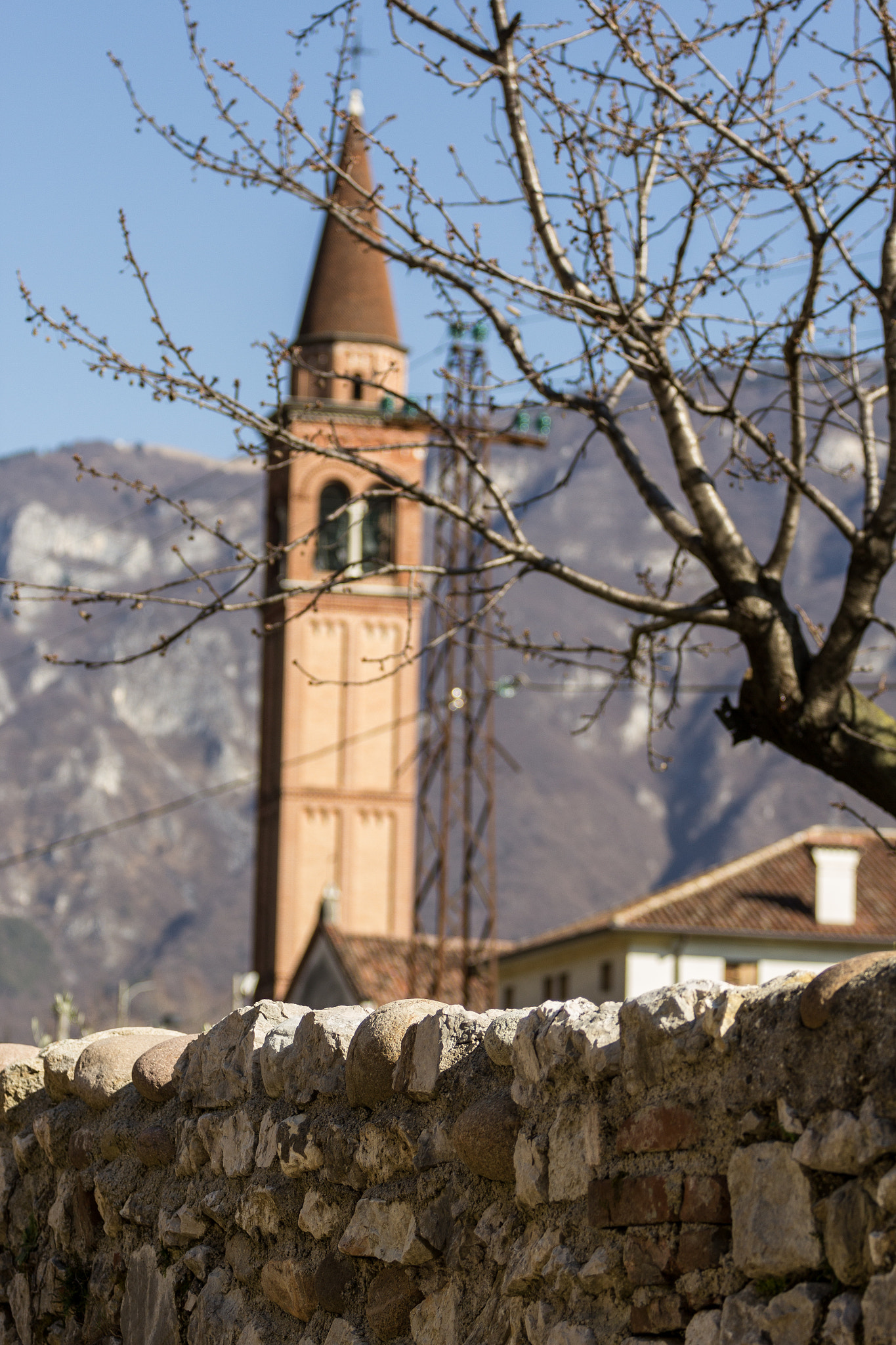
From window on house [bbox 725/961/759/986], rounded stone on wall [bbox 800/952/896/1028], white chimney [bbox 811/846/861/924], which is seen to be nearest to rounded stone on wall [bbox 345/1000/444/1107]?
rounded stone on wall [bbox 800/952/896/1028]

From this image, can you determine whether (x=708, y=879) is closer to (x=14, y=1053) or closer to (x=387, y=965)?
Result: (x=387, y=965)

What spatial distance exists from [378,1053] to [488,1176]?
43cm

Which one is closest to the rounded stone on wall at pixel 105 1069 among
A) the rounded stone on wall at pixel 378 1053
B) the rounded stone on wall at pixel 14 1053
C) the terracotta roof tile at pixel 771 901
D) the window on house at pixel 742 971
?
the rounded stone on wall at pixel 14 1053

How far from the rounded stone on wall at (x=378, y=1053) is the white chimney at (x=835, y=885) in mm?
36292

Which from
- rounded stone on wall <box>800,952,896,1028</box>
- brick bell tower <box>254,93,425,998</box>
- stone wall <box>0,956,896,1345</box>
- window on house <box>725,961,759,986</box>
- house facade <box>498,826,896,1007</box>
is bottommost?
stone wall <box>0,956,896,1345</box>

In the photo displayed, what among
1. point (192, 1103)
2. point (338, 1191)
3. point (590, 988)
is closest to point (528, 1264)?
point (338, 1191)

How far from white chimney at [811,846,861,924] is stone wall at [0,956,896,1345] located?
116 ft

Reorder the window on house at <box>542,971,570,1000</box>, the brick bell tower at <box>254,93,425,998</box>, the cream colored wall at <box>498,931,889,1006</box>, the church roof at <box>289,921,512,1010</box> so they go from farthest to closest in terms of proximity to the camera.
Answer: the brick bell tower at <box>254,93,425,998</box>, the window on house at <box>542,971,570,1000</box>, the church roof at <box>289,921,512,1010</box>, the cream colored wall at <box>498,931,889,1006</box>

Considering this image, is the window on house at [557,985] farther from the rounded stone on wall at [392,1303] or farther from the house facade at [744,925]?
the rounded stone on wall at [392,1303]

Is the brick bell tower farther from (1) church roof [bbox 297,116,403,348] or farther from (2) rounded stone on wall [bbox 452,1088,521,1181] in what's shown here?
(2) rounded stone on wall [bbox 452,1088,521,1181]

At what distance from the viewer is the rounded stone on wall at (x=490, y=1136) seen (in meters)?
3.39

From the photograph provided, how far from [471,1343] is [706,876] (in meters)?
38.2

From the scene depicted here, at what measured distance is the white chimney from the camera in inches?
1538

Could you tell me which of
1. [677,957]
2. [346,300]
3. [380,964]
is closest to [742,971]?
[677,957]
